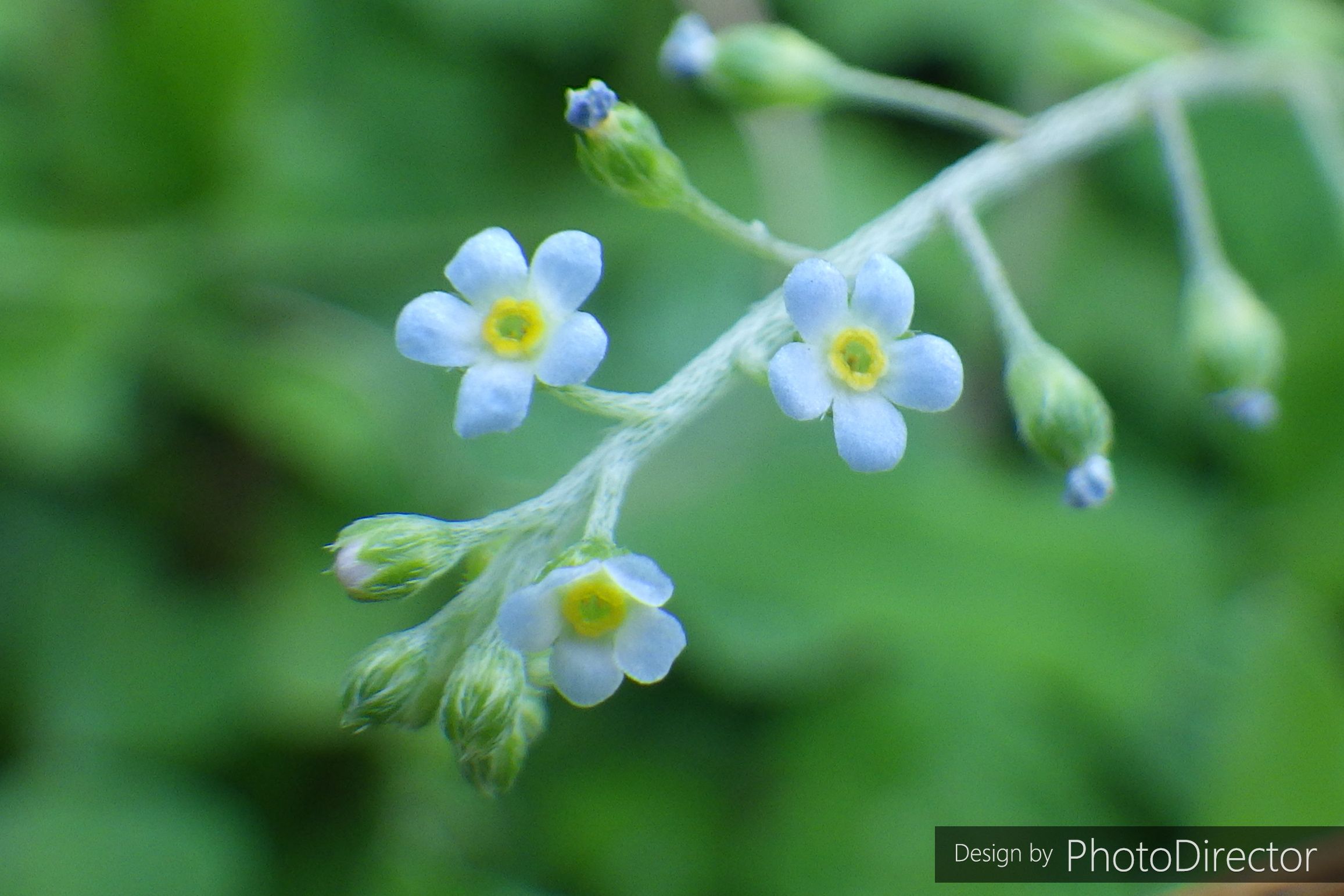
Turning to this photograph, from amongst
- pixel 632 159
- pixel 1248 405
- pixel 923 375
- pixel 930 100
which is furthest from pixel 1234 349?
pixel 632 159

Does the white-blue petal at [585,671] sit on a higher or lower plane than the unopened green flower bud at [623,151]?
lower

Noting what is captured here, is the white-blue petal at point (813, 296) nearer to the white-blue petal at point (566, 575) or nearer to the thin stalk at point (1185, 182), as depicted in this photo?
the white-blue petal at point (566, 575)

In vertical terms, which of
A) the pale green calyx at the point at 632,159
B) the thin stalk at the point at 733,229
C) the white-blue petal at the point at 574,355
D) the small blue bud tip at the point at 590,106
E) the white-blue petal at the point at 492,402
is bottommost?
the white-blue petal at the point at 492,402

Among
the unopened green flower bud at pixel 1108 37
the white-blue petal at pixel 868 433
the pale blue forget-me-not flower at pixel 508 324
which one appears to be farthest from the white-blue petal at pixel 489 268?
the unopened green flower bud at pixel 1108 37

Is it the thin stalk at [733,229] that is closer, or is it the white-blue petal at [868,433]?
the white-blue petal at [868,433]

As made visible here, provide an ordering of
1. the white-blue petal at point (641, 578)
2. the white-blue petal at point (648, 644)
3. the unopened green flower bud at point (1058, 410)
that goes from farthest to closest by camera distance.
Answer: the unopened green flower bud at point (1058, 410) → the white-blue petal at point (648, 644) → the white-blue petal at point (641, 578)

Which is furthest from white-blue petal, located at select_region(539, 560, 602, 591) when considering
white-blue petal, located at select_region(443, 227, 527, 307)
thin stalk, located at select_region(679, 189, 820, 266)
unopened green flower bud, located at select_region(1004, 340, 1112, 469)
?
unopened green flower bud, located at select_region(1004, 340, 1112, 469)

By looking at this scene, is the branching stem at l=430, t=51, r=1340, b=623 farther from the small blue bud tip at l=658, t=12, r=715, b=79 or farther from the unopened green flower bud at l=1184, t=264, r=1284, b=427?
the small blue bud tip at l=658, t=12, r=715, b=79

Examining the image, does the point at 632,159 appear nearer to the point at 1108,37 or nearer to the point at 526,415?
the point at 526,415
